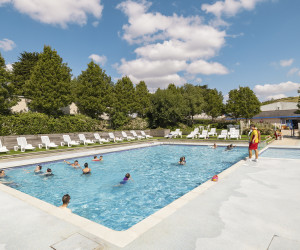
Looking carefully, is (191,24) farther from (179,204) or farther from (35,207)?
(35,207)

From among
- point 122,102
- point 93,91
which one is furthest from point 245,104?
point 93,91

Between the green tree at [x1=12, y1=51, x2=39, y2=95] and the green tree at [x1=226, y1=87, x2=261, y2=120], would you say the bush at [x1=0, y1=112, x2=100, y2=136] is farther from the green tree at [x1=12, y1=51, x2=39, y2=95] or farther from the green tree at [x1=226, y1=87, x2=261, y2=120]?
the green tree at [x1=226, y1=87, x2=261, y2=120]

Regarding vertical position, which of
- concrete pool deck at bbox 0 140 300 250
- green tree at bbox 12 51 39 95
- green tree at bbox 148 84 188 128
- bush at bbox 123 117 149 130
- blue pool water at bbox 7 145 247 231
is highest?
green tree at bbox 12 51 39 95

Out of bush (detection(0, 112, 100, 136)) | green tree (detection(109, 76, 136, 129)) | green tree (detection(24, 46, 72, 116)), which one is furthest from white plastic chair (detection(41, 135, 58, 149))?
green tree (detection(109, 76, 136, 129))

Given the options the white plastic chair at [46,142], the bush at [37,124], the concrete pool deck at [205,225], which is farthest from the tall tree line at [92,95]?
the concrete pool deck at [205,225]

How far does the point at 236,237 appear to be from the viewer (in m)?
3.08

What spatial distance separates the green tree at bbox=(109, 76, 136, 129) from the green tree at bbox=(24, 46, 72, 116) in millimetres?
7689

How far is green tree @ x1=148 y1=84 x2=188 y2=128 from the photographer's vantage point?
3155 centimetres

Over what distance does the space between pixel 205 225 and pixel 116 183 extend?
19.8 feet

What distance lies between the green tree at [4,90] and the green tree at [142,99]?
17234 millimetres

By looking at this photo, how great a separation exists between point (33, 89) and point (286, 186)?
907 inches

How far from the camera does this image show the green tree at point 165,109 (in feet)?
104

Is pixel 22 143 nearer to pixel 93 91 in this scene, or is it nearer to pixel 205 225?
pixel 93 91

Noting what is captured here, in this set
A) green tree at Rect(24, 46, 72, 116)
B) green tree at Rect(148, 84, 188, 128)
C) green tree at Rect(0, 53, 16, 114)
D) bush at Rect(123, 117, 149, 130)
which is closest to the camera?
green tree at Rect(0, 53, 16, 114)
